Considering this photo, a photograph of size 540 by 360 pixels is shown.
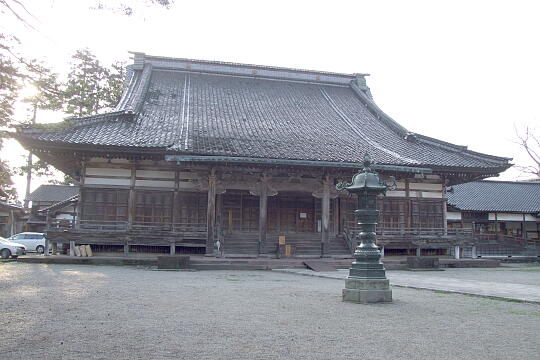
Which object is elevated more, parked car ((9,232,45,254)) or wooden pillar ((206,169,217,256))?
wooden pillar ((206,169,217,256))

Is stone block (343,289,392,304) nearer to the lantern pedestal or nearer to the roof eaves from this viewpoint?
the lantern pedestal

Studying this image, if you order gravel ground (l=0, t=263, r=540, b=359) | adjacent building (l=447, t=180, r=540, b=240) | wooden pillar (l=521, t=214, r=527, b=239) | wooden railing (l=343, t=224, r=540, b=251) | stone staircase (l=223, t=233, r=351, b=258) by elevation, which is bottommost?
gravel ground (l=0, t=263, r=540, b=359)

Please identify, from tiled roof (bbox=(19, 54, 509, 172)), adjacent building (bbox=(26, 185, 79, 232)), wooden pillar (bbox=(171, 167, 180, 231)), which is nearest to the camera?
tiled roof (bbox=(19, 54, 509, 172))

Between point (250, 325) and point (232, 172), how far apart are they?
14.3 metres

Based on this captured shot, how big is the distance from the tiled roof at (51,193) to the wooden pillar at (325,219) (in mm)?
39321

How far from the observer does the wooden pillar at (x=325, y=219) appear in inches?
798

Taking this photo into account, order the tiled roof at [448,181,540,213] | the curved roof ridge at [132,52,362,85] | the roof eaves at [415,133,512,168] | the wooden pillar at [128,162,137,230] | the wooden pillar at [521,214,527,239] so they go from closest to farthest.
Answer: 1. the wooden pillar at [128,162,137,230]
2. the roof eaves at [415,133,512,168]
3. the curved roof ridge at [132,52,362,85]
4. the tiled roof at [448,181,540,213]
5. the wooden pillar at [521,214,527,239]

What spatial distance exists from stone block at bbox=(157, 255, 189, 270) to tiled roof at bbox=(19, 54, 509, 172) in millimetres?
4739

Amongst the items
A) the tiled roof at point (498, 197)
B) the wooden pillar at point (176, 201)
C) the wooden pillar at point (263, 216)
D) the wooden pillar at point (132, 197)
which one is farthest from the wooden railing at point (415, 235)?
the tiled roof at point (498, 197)

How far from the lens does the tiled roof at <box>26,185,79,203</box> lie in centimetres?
5167

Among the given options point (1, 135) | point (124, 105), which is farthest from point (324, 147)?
point (1, 135)

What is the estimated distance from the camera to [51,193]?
53.4m

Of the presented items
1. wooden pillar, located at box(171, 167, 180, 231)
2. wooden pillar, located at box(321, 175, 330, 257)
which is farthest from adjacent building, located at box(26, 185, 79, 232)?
wooden pillar, located at box(321, 175, 330, 257)

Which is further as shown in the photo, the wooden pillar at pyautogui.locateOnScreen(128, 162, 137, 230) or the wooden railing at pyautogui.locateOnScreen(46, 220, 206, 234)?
the wooden pillar at pyautogui.locateOnScreen(128, 162, 137, 230)
